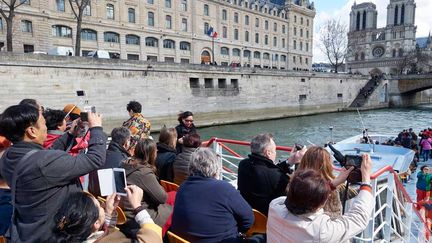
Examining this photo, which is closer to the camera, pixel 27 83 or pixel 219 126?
pixel 27 83

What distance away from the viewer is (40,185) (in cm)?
210

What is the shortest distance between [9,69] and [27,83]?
3.81 feet

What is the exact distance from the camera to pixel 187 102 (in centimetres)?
2720

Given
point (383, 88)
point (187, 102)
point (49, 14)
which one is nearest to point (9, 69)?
point (187, 102)

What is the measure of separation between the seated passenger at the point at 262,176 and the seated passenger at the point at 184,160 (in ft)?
3.06

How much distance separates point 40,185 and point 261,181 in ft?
6.11

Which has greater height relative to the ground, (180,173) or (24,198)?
(24,198)

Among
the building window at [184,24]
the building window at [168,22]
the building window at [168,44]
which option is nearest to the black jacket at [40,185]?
the building window at [168,44]

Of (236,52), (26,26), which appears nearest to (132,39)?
(26,26)

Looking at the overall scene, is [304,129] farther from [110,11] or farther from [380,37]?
[380,37]

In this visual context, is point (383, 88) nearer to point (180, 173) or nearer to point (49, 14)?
point (49, 14)

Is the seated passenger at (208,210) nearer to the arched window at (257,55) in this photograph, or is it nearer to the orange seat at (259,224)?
the orange seat at (259,224)

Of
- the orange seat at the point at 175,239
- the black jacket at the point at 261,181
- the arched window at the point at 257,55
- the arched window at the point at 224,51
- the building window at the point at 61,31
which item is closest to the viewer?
the orange seat at the point at 175,239

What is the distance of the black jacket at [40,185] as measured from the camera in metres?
2.08
